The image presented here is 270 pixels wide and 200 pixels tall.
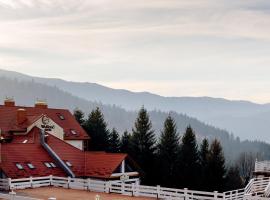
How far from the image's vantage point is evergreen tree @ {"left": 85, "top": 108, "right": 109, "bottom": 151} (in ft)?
262

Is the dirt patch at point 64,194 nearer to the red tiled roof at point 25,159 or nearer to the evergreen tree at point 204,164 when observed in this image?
the red tiled roof at point 25,159

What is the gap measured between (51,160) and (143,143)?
25979 millimetres

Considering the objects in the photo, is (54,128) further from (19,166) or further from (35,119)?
(19,166)

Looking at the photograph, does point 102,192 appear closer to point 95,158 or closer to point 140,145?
point 95,158

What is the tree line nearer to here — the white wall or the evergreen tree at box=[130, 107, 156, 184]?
the evergreen tree at box=[130, 107, 156, 184]

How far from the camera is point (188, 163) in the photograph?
74.1 meters

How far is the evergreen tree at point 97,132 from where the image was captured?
262 feet

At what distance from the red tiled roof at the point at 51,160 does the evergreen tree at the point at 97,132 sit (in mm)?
23761

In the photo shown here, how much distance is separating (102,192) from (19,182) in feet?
23.8

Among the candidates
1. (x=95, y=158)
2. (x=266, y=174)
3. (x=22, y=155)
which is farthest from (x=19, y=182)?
(x=266, y=174)

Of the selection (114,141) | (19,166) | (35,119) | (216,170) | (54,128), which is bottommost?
(216,170)

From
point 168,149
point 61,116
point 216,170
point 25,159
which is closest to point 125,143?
point 168,149

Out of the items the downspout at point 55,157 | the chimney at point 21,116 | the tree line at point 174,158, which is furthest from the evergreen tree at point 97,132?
the downspout at point 55,157

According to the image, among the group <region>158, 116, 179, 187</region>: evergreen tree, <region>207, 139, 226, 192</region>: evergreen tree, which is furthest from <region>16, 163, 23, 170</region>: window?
<region>207, 139, 226, 192</region>: evergreen tree
